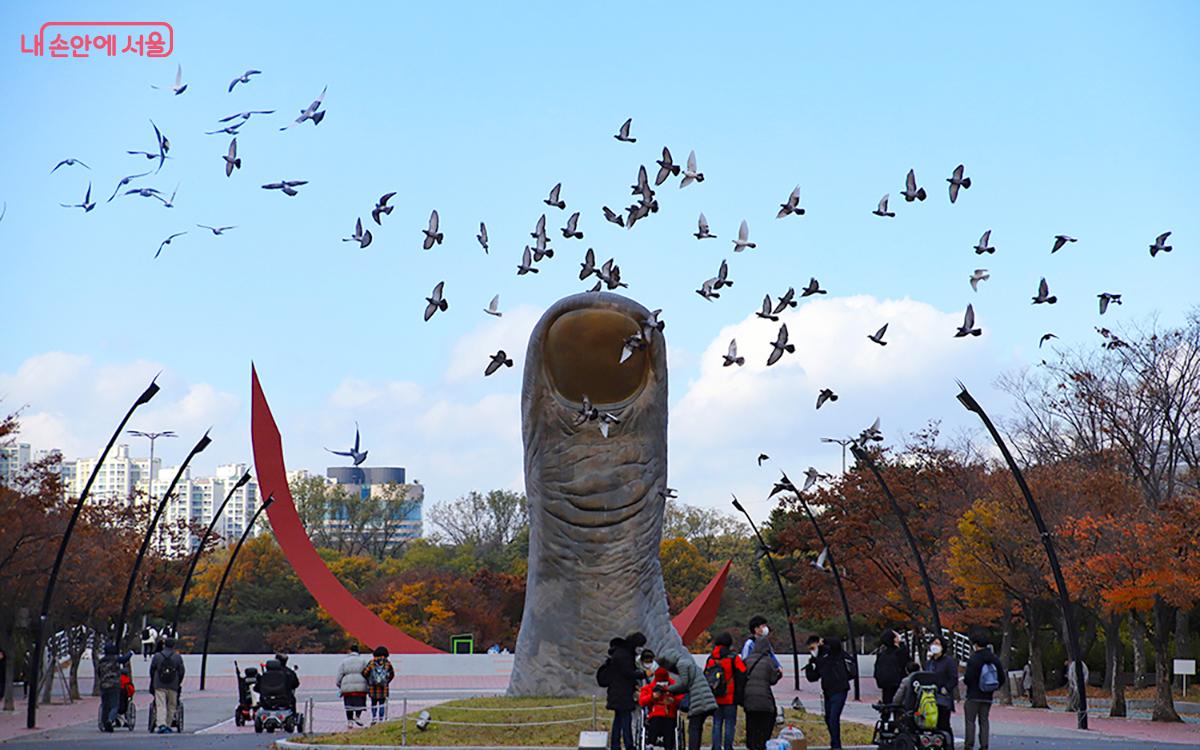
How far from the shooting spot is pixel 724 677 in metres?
14.6

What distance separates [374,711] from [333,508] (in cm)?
5173

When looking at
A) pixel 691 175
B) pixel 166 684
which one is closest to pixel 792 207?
pixel 691 175

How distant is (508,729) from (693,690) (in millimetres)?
3671

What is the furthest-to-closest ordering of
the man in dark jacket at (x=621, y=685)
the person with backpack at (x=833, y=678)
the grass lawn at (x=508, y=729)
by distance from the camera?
the grass lawn at (x=508, y=729) → the person with backpack at (x=833, y=678) → the man in dark jacket at (x=621, y=685)

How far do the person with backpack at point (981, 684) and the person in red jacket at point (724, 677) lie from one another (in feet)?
10.2

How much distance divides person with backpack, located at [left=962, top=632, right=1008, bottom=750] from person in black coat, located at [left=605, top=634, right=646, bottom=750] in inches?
159

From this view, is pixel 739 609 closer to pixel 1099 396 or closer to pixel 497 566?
pixel 497 566

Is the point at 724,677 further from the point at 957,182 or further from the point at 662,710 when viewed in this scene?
the point at 957,182

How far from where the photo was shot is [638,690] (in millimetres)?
15297

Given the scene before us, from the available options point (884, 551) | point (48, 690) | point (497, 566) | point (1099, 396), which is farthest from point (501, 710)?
point (497, 566)

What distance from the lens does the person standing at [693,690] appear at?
14.2 m

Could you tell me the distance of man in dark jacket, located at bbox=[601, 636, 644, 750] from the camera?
14.5 m

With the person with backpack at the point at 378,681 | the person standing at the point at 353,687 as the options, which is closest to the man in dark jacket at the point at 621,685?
the person standing at the point at 353,687

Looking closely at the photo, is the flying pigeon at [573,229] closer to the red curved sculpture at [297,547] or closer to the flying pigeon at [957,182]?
the flying pigeon at [957,182]
